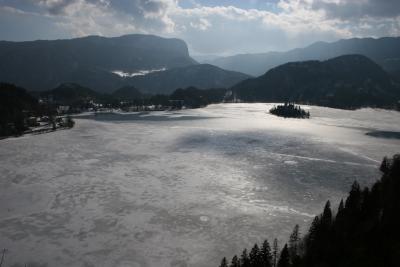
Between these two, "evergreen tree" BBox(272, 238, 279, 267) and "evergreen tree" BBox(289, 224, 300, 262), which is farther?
"evergreen tree" BBox(289, 224, 300, 262)

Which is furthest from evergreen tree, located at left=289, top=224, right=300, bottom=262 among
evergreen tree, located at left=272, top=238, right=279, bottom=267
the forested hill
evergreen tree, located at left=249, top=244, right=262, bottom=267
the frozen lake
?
evergreen tree, located at left=249, top=244, right=262, bottom=267

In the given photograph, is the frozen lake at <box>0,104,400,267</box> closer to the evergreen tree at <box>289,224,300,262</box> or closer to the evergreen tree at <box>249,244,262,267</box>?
the evergreen tree at <box>289,224,300,262</box>

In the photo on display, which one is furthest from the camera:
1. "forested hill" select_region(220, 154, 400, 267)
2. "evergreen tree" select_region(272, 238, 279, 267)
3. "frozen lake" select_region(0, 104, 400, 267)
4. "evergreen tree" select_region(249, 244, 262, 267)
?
"frozen lake" select_region(0, 104, 400, 267)

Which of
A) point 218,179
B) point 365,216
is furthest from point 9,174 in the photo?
point 365,216

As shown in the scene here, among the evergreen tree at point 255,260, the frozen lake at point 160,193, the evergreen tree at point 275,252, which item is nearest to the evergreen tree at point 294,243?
the evergreen tree at point 275,252

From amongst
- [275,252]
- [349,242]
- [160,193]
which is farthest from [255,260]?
[160,193]

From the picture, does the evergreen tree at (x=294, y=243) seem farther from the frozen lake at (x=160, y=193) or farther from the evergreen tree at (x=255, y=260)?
the evergreen tree at (x=255, y=260)

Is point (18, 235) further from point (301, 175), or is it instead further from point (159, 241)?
point (301, 175)
